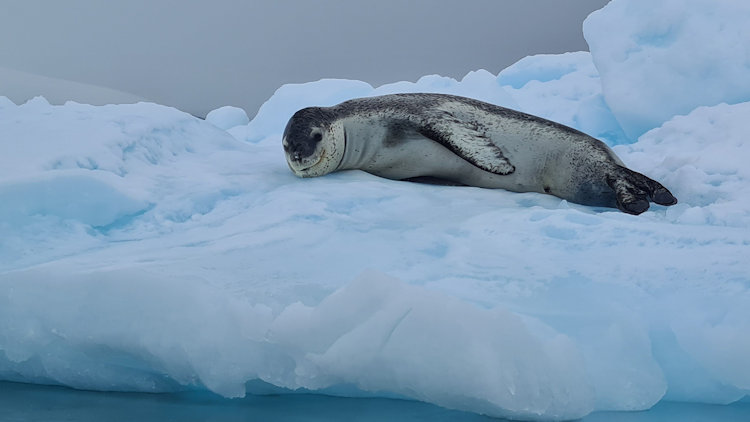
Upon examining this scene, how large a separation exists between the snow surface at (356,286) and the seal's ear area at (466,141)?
23cm

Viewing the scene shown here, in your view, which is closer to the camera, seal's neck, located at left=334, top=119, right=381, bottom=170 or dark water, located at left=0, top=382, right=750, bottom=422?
dark water, located at left=0, top=382, right=750, bottom=422

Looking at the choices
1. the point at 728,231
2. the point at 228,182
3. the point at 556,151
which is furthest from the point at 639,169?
the point at 228,182

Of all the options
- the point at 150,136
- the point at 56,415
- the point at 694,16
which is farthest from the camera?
the point at 694,16

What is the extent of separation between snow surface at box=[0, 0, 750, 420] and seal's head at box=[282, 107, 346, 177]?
0.78 ft

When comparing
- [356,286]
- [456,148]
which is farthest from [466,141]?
[356,286]

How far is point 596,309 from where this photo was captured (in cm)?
200

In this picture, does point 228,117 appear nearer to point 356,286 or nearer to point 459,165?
point 459,165

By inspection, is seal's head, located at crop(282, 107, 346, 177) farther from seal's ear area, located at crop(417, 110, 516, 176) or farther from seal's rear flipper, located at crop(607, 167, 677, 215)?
seal's rear flipper, located at crop(607, 167, 677, 215)

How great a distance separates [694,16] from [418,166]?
335 centimetres

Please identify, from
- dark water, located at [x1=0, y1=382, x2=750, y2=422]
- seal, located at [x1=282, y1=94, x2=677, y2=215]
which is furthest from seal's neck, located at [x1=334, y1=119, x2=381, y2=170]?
dark water, located at [x1=0, y1=382, x2=750, y2=422]

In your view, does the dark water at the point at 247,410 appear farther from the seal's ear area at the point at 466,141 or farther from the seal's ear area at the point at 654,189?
the seal's ear area at the point at 466,141

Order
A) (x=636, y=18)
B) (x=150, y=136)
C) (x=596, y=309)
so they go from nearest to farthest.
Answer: (x=596, y=309) → (x=150, y=136) → (x=636, y=18)

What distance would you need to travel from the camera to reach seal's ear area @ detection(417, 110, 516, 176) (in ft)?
11.7

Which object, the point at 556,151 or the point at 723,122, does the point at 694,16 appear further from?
the point at 556,151
